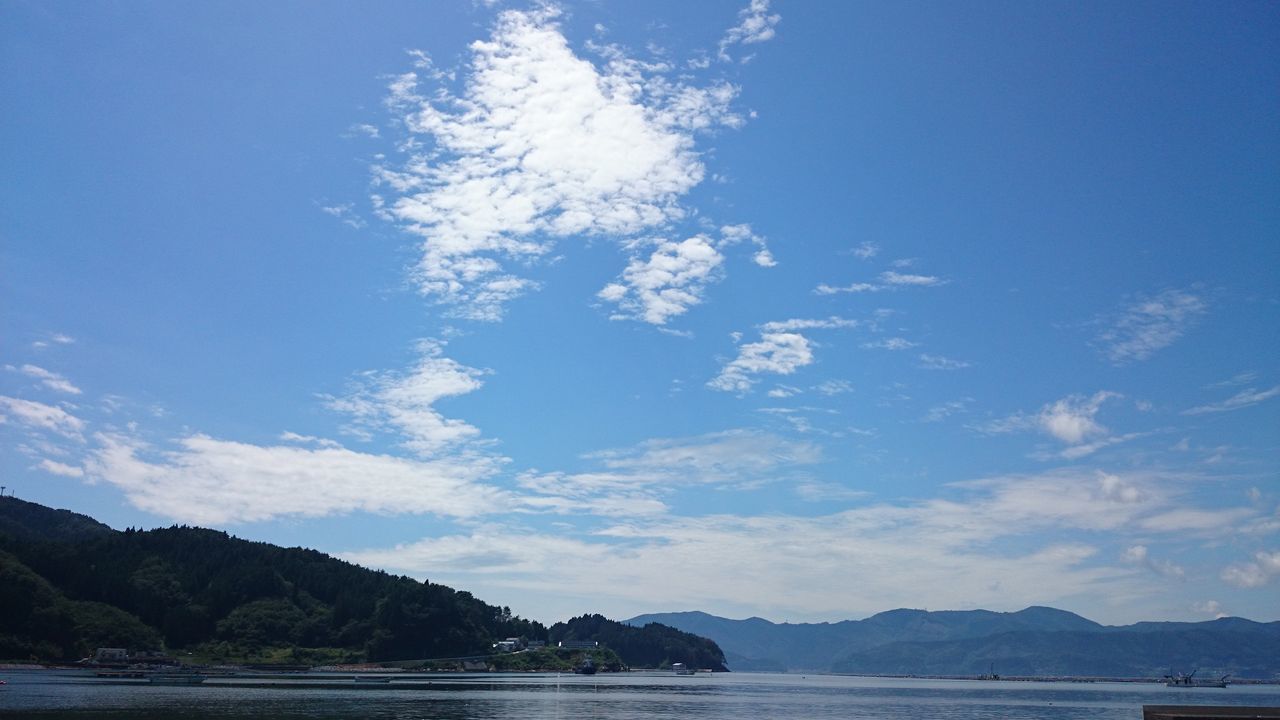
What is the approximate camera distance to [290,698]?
99.7 metres

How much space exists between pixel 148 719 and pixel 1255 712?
71.1 m

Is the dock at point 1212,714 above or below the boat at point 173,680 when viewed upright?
above

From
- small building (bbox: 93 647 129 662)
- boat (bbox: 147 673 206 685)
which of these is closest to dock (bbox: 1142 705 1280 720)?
boat (bbox: 147 673 206 685)

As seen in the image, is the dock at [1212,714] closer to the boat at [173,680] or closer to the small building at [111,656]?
the boat at [173,680]

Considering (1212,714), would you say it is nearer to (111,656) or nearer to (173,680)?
(173,680)

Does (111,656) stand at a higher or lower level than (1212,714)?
lower

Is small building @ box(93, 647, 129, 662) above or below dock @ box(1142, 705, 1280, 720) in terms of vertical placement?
below

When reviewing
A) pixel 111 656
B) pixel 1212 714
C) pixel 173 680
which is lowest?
pixel 173 680

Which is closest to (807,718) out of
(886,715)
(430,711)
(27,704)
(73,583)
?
(886,715)

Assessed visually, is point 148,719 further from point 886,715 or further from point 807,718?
point 886,715

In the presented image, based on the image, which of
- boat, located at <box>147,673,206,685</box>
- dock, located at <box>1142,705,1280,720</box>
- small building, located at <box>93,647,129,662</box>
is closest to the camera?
dock, located at <box>1142,705,1280,720</box>

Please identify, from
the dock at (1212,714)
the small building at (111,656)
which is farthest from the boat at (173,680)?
the dock at (1212,714)

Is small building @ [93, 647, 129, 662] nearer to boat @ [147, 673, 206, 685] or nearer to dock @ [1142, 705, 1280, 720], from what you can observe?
boat @ [147, 673, 206, 685]

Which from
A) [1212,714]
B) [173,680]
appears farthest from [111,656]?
[1212,714]
